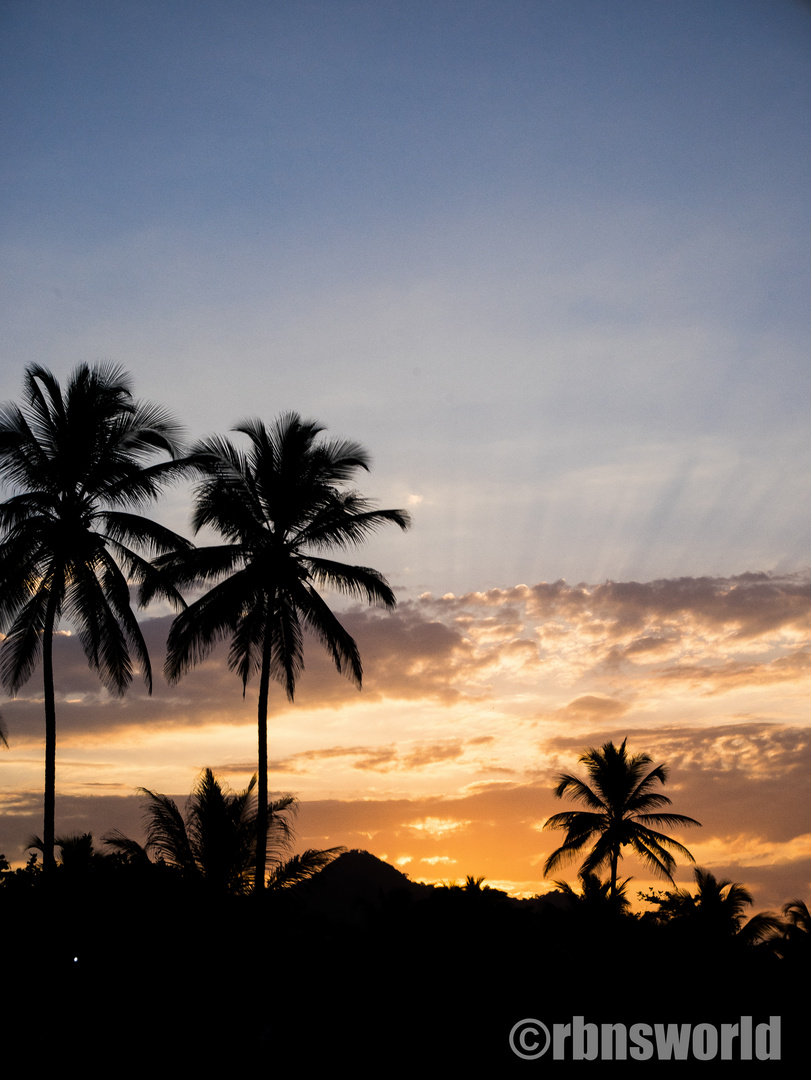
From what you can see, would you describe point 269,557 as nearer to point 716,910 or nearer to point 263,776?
point 263,776

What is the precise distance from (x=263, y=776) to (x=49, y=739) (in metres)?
5.96

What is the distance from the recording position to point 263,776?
83.6ft

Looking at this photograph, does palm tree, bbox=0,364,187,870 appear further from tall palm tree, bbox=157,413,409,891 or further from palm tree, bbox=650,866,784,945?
palm tree, bbox=650,866,784,945

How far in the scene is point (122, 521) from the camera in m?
23.8

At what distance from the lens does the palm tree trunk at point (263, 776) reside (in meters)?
24.5

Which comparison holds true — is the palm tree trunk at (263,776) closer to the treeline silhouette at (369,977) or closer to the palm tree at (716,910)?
the treeline silhouette at (369,977)

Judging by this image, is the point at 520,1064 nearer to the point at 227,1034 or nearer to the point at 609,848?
the point at 227,1034

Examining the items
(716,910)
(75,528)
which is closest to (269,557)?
(75,528)

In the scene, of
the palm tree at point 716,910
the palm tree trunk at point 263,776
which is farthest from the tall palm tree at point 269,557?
the palm tree at point 716,910

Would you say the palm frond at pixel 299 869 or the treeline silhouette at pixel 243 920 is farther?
the palm frond at pixel 299 869

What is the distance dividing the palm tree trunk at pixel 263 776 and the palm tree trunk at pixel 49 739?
5342 millimetres

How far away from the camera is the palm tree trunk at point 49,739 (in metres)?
22.2

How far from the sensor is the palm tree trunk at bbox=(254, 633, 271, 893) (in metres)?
24.5

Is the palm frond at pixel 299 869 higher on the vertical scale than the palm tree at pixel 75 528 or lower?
lower
